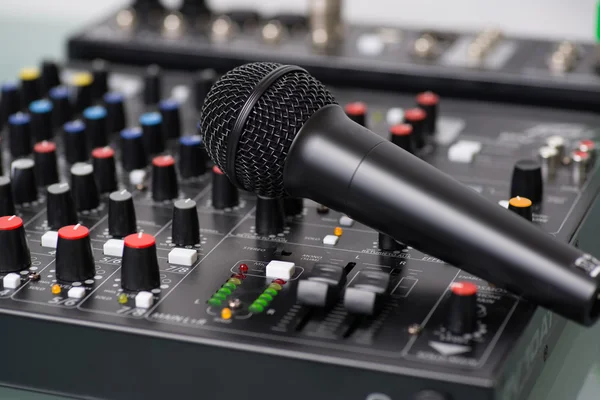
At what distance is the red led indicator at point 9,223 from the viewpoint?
145cm

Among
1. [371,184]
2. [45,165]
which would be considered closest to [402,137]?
[371,184]

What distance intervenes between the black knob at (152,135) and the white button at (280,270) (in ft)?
1.64

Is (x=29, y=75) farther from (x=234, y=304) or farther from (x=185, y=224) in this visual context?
(x=234, y=304)

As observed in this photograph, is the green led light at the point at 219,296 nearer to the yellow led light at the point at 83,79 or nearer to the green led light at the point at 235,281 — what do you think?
the green led light at the point at 235,281

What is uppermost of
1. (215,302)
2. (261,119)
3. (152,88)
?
(261,119)

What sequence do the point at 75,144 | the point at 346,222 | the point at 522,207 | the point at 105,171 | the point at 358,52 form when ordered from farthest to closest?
1. the point at 358,52
2. the point at 75,144
3. the point at 105,171
4. the point at 346,222
5. the point at 522,207

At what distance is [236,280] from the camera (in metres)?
1.42

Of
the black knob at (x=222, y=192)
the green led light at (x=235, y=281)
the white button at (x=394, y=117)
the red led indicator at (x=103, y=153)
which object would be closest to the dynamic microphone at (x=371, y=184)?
the green led light at (x=235, y=281)

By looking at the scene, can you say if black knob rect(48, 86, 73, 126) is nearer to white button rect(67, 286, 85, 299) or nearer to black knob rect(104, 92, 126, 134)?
black knob rect(104, 92, 126, 134)

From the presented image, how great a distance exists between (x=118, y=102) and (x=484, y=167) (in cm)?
65

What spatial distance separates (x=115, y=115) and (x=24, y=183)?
334 millimetres

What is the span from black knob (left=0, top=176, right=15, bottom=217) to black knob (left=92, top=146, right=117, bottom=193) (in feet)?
0.50

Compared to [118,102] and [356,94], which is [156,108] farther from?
[356,94]

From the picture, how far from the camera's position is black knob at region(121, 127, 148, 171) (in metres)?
1.80
